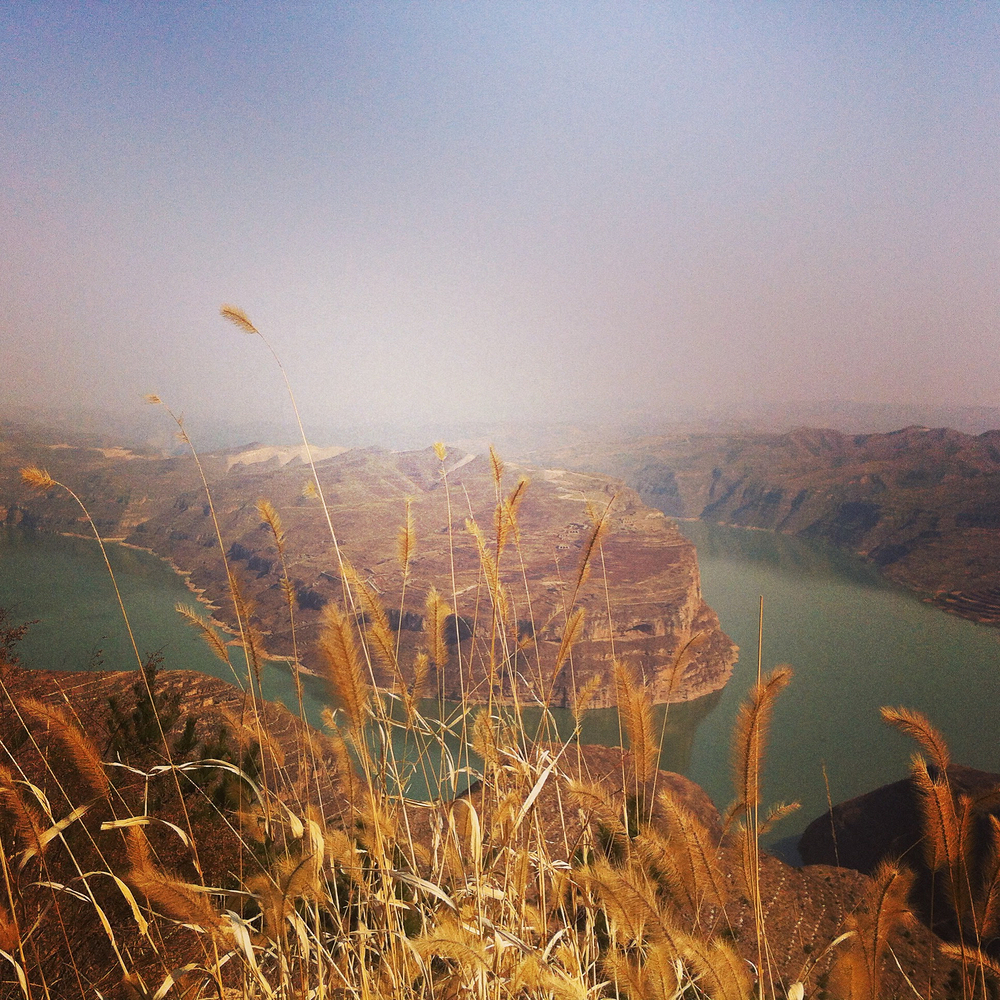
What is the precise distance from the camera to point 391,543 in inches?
1158

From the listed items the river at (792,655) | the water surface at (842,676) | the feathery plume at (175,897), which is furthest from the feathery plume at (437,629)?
the river at (792,655)

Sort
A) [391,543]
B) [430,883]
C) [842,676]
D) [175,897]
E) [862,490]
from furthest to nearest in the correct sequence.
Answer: [862,490]
[391,543]
[842,676]
[430,883]
[175,897]

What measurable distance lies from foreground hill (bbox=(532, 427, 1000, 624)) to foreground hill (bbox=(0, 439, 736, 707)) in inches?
762

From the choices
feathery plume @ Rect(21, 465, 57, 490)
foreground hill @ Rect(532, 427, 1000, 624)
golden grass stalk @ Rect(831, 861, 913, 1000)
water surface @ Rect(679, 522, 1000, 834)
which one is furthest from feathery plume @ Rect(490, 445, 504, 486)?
foreground hill @ Rect(532, 427, 1000, 624)

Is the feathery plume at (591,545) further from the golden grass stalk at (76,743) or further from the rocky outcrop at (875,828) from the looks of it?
the rocky outcrop at (875,828)

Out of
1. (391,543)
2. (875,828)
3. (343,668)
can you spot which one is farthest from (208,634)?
(391,543)

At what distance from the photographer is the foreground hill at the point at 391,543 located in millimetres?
26438

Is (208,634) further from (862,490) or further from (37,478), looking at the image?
(862,490)

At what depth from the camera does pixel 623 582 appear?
108 feet

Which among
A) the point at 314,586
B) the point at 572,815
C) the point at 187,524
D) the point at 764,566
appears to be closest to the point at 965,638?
the point at 764,566

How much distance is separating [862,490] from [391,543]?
Result: 50.3 metres

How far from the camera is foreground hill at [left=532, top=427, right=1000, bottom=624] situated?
41469 mm

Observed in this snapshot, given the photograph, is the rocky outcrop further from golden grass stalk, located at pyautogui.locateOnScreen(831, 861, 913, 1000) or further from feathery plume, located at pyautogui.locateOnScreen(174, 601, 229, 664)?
feathery plume, located at pyautogui.locateOnScreen(174, 601, 229, 664)

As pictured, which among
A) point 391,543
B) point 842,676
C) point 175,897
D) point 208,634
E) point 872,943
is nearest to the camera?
point 175,897
